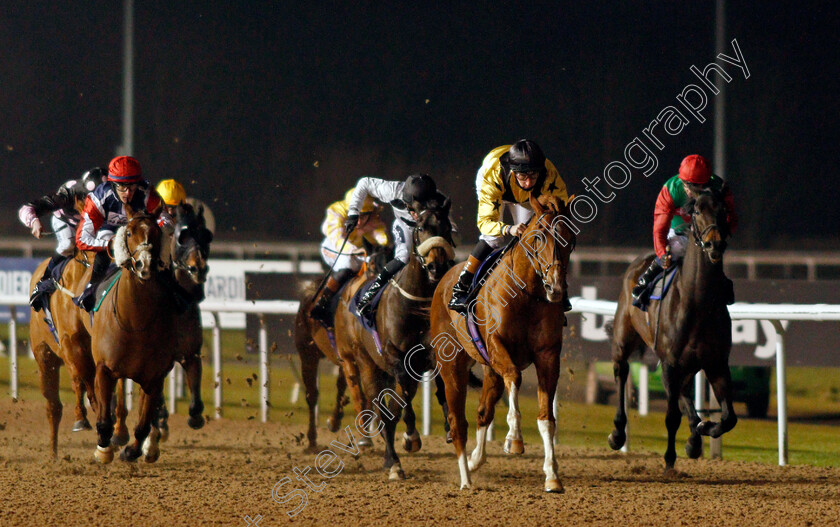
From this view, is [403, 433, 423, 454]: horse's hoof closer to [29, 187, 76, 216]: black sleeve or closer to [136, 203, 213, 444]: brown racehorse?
[136, 203, 213, 444]: brown racehorse

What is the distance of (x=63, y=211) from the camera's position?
6.81 meters

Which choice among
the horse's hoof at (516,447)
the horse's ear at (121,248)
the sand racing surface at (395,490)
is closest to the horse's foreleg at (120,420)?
the sand racing surface at (395,490)

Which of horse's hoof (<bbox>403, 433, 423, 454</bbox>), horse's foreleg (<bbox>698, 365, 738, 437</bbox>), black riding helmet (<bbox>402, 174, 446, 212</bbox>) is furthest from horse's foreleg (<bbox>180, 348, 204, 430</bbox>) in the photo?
horse's foreleg (<bbox>698, 365, 738, 437</bbox>)

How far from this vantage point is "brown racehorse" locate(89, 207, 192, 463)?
5.52 m

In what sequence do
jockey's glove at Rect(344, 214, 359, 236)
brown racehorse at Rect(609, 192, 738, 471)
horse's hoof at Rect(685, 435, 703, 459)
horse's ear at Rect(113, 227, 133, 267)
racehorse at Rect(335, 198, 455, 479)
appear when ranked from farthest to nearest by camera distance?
jockey's glove at Rect(344, 214, 359, 236) → horse's hoof at Rect(685, 435, 703, 459) → racehorse at Rect(335, 198, 455, 479) → horse's ear at Rect(113, 227, 133, 267) → brown racehorse at Rect(609, 192, 738, 471)

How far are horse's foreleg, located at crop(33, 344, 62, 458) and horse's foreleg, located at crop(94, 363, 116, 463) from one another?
1.11m

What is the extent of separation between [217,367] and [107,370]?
3.03m

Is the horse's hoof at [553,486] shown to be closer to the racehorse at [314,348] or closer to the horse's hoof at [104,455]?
the racehorse at [314,348]

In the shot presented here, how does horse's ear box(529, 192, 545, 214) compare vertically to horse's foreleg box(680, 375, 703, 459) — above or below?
above

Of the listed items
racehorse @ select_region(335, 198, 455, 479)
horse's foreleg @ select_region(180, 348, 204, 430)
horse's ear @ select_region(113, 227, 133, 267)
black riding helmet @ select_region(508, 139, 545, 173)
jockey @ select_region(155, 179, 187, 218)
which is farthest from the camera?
jockey @ select_region(155, 179, 187, 218)

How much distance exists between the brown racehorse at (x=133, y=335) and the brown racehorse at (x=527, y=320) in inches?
63.3

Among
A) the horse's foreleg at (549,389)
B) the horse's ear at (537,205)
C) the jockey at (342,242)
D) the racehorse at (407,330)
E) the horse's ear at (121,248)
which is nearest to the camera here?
the horse's ear at (537,205)

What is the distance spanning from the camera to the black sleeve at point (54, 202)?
22.0ft

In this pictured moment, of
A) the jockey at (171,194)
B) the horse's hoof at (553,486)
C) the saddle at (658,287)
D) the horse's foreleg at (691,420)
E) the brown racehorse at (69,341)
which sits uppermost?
the jockey at (171,194)
